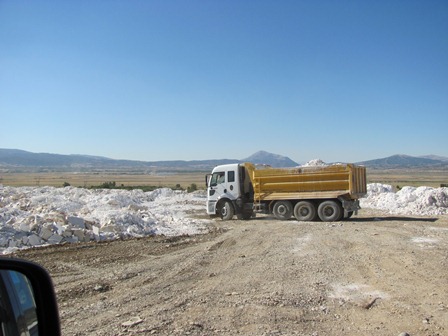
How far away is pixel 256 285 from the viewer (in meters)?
8.88

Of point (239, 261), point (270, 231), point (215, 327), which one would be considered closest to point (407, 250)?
point (239, 261)

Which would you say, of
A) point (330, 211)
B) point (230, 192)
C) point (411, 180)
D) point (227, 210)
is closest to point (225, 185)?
point (230, 192)

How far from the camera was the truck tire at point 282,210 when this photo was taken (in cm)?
2205

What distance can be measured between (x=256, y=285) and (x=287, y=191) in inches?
532

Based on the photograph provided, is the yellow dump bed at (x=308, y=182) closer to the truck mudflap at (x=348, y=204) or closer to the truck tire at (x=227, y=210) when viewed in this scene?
the truck mudflap at (x=348, y=204)

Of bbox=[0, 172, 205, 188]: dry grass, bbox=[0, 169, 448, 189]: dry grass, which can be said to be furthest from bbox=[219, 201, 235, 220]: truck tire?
bbox=[0, 172, 205, 188]: dry grass

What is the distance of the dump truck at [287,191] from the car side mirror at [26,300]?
18.9 meters

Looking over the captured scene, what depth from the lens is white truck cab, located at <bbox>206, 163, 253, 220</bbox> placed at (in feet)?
75.3

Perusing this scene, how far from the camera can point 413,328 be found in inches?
257

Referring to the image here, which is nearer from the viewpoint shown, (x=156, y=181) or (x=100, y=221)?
(x=100, y=221)

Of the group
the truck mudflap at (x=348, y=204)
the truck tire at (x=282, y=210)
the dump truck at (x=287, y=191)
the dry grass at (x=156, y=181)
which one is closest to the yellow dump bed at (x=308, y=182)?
the dump truck at (x=287, y=191)

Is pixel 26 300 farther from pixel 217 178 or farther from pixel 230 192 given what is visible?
pixel 217 178

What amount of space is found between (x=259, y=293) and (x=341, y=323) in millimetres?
1872

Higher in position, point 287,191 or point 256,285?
point 287,191
